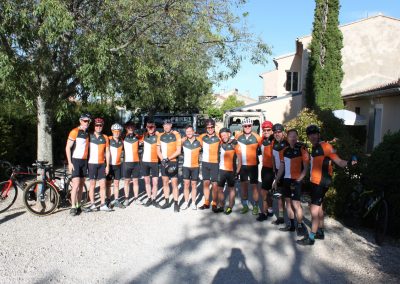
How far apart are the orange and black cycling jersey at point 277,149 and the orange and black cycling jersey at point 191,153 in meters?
1.62

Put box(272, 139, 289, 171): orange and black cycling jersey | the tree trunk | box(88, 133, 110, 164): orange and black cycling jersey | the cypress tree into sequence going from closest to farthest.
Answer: box(272, 139, 289, 171): orange and black cycling jersey, box(88, 133, 110, 164): orange and black cycling jersey, the tree trunk, the cypress tree

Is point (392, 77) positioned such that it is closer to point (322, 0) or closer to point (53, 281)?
point (322, 0)

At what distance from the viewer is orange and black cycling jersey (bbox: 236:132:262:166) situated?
7.50 m

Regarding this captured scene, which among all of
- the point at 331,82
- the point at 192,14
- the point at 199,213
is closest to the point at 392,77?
the point at 331,82

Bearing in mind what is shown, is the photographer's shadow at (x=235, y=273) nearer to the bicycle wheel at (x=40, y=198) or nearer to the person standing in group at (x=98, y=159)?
the person standing in group at (x=98, y=159)

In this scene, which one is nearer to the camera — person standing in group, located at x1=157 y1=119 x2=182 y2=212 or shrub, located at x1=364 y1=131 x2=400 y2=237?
shrub, located at x1=364 y1=131 x2=400 y2=237

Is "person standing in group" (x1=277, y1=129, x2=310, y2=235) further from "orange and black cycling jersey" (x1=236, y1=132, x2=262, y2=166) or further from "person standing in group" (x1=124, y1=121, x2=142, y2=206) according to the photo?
"person standing in group" (x1=124, y1=121, x2=142, y2=206)

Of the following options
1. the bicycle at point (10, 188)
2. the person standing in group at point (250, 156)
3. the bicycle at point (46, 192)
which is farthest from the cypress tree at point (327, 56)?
the bicycle at point (10, 188)

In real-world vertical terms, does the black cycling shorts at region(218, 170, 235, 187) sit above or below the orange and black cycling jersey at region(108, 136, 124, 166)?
below

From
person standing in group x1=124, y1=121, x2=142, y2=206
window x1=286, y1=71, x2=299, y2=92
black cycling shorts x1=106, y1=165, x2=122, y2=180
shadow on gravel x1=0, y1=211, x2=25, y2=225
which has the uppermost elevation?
window x1=286, y1=71, x2=299, y2=92

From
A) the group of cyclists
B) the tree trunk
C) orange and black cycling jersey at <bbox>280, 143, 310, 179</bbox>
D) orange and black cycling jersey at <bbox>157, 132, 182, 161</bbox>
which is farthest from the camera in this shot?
orange and black cycling jersey at <bbox>157, 132, 182, 161</bbox>

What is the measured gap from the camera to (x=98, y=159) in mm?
7473

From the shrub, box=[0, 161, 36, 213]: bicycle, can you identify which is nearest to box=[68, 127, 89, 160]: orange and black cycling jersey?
box=[0, 161, 36, 213]: bicycle

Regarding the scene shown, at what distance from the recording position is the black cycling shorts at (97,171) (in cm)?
746
